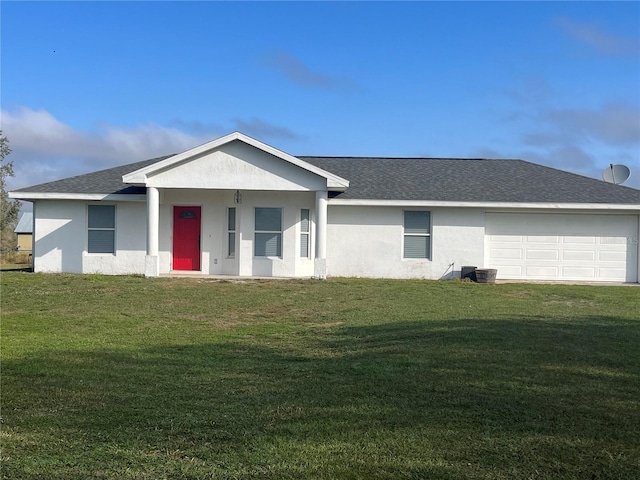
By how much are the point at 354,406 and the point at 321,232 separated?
13.8 meters

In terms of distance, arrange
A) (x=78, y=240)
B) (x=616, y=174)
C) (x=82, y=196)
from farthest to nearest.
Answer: (x=616, y=174), (x=78, y=240), (x=82, y=196)

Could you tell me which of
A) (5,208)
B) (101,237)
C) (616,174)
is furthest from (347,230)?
(5,208)

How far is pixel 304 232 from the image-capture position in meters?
20.9

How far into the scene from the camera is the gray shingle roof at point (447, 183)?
2092cm

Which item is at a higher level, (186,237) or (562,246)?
(186,237)

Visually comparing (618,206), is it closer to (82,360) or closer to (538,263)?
(538,263)

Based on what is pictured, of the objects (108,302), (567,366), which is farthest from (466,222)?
(567,366)

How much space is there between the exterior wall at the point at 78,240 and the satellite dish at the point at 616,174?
17808 mm

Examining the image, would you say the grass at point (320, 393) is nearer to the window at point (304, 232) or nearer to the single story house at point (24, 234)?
the window at point (304, 232)

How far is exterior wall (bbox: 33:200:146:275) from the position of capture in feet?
68.3

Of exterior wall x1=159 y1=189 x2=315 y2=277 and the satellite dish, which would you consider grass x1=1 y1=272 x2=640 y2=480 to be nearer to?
exterior wall x1=159 y1=189 x2=315 y2=277

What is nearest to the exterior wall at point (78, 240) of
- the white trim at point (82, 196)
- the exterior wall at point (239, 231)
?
the white trim at point (82, 196)

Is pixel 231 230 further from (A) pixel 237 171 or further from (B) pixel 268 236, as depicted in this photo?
(A) pixel 237 171

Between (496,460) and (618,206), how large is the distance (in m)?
18.2
